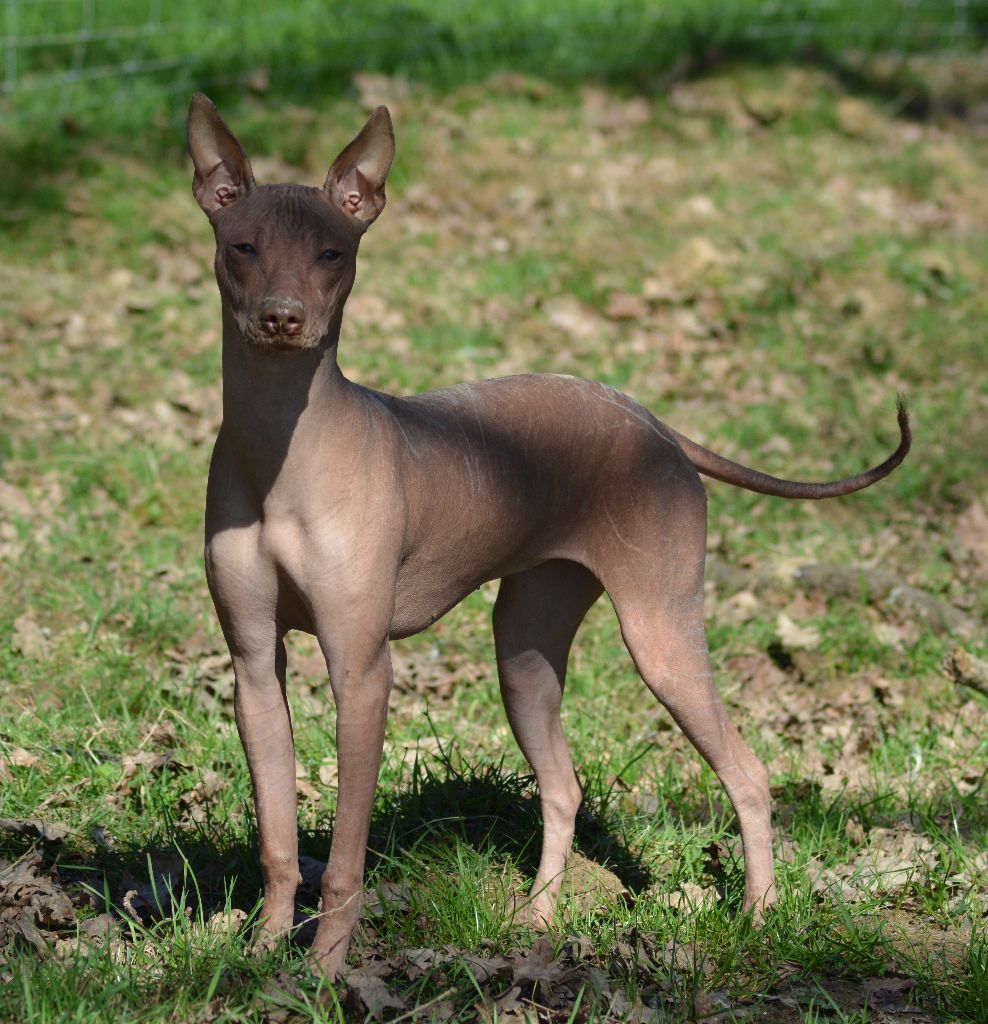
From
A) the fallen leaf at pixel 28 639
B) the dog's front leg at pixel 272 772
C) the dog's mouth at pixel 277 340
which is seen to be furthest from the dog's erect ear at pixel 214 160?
the fallen leaf at pixel 28 639

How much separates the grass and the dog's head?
142 cm

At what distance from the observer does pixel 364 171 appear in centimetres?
309

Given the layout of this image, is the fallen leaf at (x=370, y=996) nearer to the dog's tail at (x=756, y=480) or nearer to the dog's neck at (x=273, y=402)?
the dog's neck at (x=273, y=402)

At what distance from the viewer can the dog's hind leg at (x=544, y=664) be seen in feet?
12.5

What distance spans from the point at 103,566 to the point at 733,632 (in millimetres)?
2513

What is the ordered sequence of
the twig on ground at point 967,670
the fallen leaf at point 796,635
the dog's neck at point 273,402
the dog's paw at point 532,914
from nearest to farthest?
the dog's neck at point 273,402 < the dog's paw at point 532,914 < the twig on ground at point 967,670 < the fallen leaf at point 796,635

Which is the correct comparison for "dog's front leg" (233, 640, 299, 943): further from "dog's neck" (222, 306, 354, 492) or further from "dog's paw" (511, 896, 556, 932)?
"dog's paw" (511, 896, 556, 932)

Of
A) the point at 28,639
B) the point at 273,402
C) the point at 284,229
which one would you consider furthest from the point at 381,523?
the point at 28,639

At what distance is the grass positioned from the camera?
11.3ft

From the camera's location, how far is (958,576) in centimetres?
604

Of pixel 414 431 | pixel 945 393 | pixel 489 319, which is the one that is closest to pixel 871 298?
pixel 945 393

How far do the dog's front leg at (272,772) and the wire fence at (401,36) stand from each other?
6.36 m

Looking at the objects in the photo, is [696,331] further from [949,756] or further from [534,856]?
[534,856]

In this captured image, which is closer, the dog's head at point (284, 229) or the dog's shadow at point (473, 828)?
the dog's head at point (284, 229)
